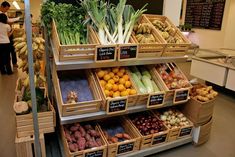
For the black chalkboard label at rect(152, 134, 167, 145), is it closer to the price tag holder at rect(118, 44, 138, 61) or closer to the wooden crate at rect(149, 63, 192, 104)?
the wooden crate at rect(149, 63, 192, 104)

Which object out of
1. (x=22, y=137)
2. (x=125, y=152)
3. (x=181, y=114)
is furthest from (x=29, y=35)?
(x=181, y=114)

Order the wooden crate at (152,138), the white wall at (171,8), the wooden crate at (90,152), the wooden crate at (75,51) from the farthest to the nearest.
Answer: the white wall at (171,8) → the wooden crate at (152,138) → the wooden crate at (90,152) → the wooden crate at (75,51)

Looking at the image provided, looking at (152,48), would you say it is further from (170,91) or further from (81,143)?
(81,143)

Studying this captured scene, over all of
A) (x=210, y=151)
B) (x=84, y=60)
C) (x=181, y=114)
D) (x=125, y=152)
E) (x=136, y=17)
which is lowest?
(x=210, y=151)

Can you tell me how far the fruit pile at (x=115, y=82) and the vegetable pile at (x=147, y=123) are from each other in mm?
444

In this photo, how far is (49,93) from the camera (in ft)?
8.27

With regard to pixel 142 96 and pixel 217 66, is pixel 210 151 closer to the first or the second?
pixel 142 96

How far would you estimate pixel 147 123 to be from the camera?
2365mm

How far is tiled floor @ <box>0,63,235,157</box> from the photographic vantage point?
244 centimetres

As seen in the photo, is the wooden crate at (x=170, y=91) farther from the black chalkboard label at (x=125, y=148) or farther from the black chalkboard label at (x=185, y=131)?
the black chalkboard label at (x=125, y=148)

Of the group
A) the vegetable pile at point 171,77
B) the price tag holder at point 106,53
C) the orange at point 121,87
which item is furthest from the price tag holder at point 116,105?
the vegetable pile at point 171,77

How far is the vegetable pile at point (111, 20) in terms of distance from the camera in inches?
79.5

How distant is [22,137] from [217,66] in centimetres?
371

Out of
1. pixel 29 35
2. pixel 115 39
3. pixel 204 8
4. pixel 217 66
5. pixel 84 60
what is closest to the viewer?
pixel 29 35
